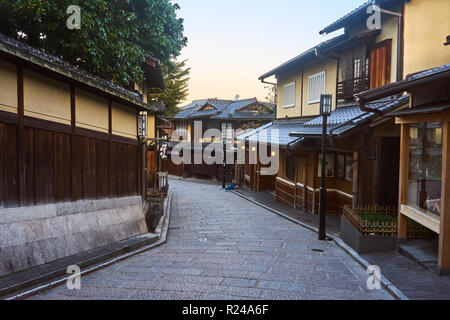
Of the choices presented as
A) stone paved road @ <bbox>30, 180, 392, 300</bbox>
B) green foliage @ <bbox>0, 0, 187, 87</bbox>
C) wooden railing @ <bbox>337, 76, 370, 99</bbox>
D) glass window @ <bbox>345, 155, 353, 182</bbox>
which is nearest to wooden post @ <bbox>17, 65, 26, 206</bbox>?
stone paved road @ <bbox>30, 180, 392, 300</bbox>

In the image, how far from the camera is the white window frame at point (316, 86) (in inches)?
730

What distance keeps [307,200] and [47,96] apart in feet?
42.7

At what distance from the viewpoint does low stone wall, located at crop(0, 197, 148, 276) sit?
6.87 metres

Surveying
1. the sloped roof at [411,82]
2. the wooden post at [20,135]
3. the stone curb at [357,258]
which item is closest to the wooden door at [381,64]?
the sloped roof at [411,82]

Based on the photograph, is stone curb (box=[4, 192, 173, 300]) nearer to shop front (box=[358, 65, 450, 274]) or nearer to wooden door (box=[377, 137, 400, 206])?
shop front (box=[358, 65, 450, 274])

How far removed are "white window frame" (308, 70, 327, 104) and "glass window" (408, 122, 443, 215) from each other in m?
8.96

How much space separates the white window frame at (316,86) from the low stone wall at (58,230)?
484 inches

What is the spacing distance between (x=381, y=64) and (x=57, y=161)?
12.2 meters

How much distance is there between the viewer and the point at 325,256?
9805mm

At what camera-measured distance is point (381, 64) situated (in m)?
13.8

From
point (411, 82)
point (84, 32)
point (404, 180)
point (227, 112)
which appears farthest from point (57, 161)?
point (227, 112)

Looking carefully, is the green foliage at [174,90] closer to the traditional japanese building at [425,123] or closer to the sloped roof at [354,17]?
the sloped roof at [354,17]

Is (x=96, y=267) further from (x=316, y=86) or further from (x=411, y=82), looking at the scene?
(x=316, y=86)

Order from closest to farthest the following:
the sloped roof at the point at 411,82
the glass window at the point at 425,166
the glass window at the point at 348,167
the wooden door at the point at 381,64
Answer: the sloped roof at the point at 411,82 < the glass window at the point at 425,166 < the wooden door at the point at 381,64 < the glass window at the point at 348,167
